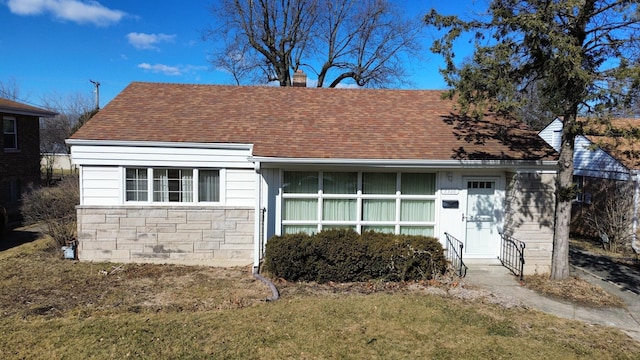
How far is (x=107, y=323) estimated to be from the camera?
608cm

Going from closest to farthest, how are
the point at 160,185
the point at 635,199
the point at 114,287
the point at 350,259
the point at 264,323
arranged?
1. the point at 264,323
2. the point at 114,287
3. the point at 350,259
4. the point at 160,185
5. the point at 635,199

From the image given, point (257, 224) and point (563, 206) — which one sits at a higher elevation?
point (563, 206)

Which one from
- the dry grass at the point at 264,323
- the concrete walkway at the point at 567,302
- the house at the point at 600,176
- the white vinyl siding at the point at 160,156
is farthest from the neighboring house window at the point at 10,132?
the house at the point at 600,176

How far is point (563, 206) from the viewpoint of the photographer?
866cm

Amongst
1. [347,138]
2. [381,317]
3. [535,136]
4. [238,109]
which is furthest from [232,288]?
[535,136]

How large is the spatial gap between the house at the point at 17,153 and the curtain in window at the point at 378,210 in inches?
567

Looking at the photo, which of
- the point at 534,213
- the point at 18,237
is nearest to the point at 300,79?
the point at 534,213

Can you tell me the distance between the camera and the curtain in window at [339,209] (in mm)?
9820

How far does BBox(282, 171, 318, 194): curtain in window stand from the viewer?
977cm

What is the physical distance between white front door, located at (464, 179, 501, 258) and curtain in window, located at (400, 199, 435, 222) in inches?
35.2

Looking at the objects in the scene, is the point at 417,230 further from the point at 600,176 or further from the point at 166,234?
the point at 600,176

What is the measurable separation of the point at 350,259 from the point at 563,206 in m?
4.77

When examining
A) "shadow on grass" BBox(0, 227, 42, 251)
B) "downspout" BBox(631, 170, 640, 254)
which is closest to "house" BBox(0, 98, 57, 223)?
"shadow on grass" BBox(0, 227, 42, 251)

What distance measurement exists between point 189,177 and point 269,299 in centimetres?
430
